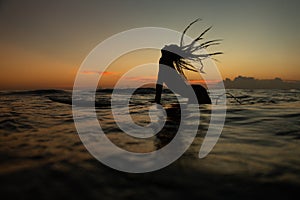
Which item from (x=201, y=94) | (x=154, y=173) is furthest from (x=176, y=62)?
(x=154, y=173)

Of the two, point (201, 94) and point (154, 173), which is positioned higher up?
point (201, 94)

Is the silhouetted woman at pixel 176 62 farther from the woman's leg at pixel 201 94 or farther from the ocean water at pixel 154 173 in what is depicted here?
the ocean water at pixel 154 173

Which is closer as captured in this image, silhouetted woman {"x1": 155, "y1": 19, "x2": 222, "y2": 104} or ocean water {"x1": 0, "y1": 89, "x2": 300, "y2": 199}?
ocean water {"x1": 0, "y1": 89, "x2": 300, "y2": 199}

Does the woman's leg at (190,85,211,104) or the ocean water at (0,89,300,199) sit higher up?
the woman's leg at (190,85,211,104)

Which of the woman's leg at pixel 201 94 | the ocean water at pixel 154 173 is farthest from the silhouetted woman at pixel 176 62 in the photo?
the ocean water at pixel 154 173

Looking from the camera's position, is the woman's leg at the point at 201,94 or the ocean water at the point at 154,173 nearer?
the ocean water at the point at 154,173

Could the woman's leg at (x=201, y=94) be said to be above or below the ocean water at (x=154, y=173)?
above

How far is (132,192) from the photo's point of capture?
1.97 meters

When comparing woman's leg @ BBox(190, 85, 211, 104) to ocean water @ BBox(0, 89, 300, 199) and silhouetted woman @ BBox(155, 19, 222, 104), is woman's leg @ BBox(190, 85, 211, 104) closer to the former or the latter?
silhouetted woman @ BBox(155, 19, 222, 104)

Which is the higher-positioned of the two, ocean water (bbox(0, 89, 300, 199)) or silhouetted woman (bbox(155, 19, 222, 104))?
silhouetted woman (bbox(155, 19, 222, 104))

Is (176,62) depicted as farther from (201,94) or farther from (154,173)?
(154,173)

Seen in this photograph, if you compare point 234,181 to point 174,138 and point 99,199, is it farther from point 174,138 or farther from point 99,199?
point 174,138

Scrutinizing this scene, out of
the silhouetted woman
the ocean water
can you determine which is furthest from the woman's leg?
the ocean water

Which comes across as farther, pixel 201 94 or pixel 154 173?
pixel 201 94
